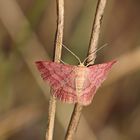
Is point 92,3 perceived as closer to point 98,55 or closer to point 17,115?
point 98,55

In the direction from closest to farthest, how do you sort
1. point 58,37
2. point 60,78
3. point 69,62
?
point 58,37 < point 60,78 < point 69,62

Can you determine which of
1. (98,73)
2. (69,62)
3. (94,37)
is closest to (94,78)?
(98,73)

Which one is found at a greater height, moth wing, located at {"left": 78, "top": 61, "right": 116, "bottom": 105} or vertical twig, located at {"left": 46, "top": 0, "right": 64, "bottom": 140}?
vertical twig, located at {"left": 46, "top": 0, "right": 64, "bottom": 140}

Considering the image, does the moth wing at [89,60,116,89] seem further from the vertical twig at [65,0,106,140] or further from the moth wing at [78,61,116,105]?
the vertical twig at [65,0,106,140]

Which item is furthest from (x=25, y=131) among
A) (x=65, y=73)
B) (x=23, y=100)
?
(x=65, y=73)

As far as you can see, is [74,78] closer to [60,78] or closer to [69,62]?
[60,78]

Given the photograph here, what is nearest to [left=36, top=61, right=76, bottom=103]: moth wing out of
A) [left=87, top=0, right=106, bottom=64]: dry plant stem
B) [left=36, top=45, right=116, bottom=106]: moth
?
[left=36, top=45, right=116, bottom=106]: moth

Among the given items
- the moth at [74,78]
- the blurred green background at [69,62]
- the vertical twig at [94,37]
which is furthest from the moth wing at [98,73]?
the blurred green background at [69,62]
